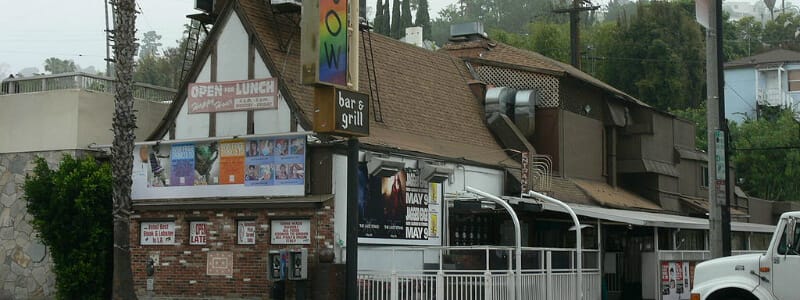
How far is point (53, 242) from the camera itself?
23.5m

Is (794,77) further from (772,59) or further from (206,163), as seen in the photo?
(206,163)

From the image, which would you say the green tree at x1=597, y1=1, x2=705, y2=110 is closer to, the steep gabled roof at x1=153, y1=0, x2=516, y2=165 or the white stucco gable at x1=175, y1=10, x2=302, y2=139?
the steep gabled roof at x1=153, y1=0, x2=516, y2=165

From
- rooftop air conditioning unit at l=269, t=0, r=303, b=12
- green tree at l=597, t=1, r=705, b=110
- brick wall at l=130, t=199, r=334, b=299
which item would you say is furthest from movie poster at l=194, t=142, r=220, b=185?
green tree at l=597, t=1, r=705, b=110

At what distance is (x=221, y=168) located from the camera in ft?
75.5

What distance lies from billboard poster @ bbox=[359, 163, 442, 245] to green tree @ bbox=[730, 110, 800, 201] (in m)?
40.8

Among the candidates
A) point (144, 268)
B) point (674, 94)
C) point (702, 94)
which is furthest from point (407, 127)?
point (702, 94)

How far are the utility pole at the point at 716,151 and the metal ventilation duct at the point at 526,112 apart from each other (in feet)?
36.4

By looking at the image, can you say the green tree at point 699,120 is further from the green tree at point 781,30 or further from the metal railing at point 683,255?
the green tree at point 781,30

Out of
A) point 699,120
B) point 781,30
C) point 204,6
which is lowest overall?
point 699,120

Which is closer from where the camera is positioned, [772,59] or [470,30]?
[470,30]

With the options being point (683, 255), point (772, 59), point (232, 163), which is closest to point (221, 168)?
point (232, 163)

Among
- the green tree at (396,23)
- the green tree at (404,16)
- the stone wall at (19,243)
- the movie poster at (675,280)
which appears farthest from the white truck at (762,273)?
the green tree at (404,16)

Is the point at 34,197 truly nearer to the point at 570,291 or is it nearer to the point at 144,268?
the point at 144,268

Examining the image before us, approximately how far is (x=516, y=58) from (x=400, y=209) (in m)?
11.6
